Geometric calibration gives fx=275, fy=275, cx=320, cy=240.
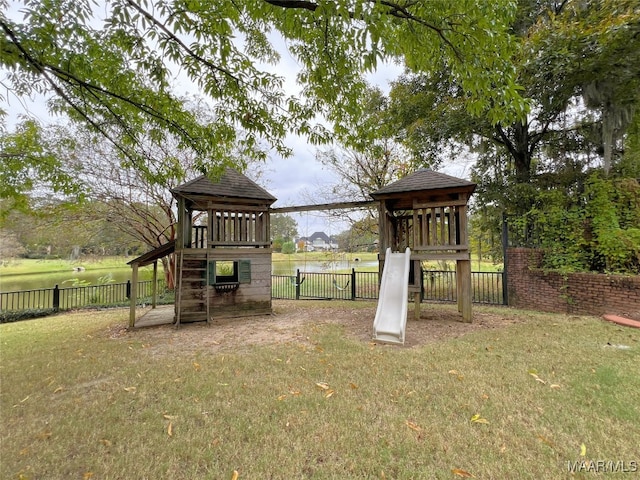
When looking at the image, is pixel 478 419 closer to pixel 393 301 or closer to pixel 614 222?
pixel 393 301

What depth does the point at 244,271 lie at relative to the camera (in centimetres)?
736

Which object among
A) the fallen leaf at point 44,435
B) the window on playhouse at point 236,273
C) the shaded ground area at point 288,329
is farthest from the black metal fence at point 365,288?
the fallen leaf at point 44,435

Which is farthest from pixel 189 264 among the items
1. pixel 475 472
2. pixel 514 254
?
pixel 514 254

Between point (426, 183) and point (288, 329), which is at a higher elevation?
point (426, 183)

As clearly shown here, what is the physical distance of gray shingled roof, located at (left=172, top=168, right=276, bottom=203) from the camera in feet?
22.4

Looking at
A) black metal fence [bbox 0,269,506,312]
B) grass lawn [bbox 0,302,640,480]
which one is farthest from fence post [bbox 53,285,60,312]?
grass lawn [bbox 0,302,640,480]

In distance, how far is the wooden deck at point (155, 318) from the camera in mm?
6830

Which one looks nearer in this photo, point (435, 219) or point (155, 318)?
point (435, 219)

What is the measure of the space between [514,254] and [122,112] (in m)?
10.0

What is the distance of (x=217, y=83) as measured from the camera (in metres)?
4.32

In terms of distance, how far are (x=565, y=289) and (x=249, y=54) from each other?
9196 millimetres

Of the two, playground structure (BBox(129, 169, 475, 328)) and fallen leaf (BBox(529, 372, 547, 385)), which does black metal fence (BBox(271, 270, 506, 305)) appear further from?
fallen leaf (BBox(529, 372, 547, 385))

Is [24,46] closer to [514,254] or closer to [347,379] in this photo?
[347,379]

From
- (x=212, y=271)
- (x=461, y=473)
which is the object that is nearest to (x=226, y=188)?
(x=212, y=271)
